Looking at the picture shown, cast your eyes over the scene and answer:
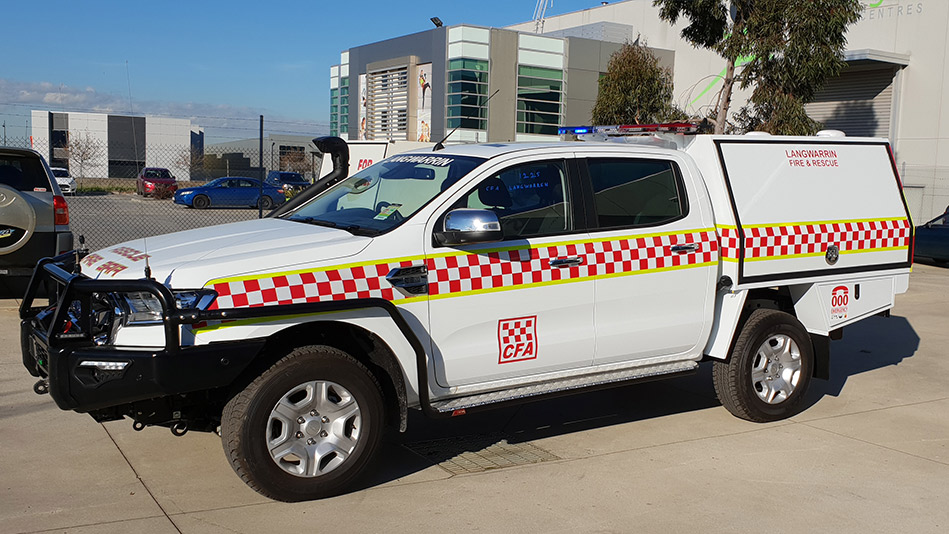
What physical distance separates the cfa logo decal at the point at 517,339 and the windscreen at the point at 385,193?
0.85 m

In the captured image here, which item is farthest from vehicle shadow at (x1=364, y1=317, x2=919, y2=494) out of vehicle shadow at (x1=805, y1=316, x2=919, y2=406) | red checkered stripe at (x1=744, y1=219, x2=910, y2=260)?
red checkered stripe at (x1=744, y1=219, x2=910, y2=260)

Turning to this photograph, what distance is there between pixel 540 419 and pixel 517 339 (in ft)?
4.46

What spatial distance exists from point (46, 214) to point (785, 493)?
25.7ft

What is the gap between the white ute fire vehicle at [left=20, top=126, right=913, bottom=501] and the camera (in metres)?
4.22

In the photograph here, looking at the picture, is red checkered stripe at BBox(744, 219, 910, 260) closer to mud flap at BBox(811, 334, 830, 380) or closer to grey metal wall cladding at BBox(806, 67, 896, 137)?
mud flap at BBox(811, 334, 830, 380)

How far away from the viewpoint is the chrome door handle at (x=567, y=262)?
16.7 feet

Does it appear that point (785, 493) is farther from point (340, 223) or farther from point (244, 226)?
point (244, 226)

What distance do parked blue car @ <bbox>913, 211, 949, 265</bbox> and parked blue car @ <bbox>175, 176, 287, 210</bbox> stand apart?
66.6ft

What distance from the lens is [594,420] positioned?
20.3 ft

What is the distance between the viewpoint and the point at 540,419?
6172 millimetres

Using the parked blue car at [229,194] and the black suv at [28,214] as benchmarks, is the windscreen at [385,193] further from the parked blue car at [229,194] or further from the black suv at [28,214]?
the parked blue car at [229,194]

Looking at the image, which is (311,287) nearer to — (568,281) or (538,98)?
(568,281)

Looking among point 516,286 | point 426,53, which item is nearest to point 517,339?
point 516,286

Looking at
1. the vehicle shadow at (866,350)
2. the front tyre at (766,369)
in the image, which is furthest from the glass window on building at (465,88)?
the front tyre at (766,369)
